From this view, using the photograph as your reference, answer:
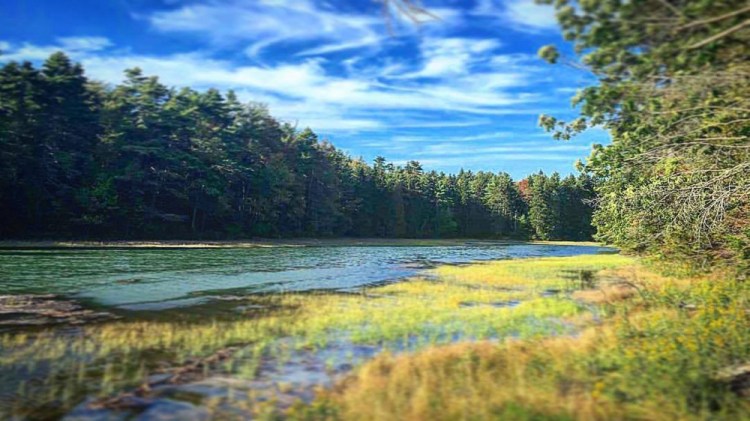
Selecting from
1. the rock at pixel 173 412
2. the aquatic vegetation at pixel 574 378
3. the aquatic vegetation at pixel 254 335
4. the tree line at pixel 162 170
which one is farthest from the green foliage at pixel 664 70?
the tree line at pixel 162 170

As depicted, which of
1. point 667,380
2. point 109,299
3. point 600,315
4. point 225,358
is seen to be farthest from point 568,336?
point 109,299

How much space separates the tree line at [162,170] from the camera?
53.8 meters

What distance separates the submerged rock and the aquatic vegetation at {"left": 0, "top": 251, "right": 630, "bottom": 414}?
1.50m

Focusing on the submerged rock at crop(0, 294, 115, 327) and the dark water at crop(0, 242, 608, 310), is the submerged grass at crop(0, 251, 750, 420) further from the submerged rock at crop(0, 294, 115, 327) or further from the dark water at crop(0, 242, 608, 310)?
the dark water at crop(0, 242, 608, 310)

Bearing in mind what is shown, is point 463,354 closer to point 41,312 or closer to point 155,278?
point 41,312

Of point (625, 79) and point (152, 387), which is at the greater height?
point (625, 79)

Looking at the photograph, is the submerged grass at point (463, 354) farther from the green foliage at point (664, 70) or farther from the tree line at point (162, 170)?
the tree line at point (162, 170)

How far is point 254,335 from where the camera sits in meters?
14.0

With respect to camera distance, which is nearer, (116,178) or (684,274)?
(684,274)

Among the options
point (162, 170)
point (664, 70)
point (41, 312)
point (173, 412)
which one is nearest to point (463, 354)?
point (173, 412)

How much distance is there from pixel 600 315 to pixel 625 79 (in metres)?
9.10

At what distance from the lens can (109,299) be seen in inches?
816

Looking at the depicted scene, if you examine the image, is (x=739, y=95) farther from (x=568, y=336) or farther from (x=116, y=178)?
(x=116, y=178)

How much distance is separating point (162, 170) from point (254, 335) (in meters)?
61.1
